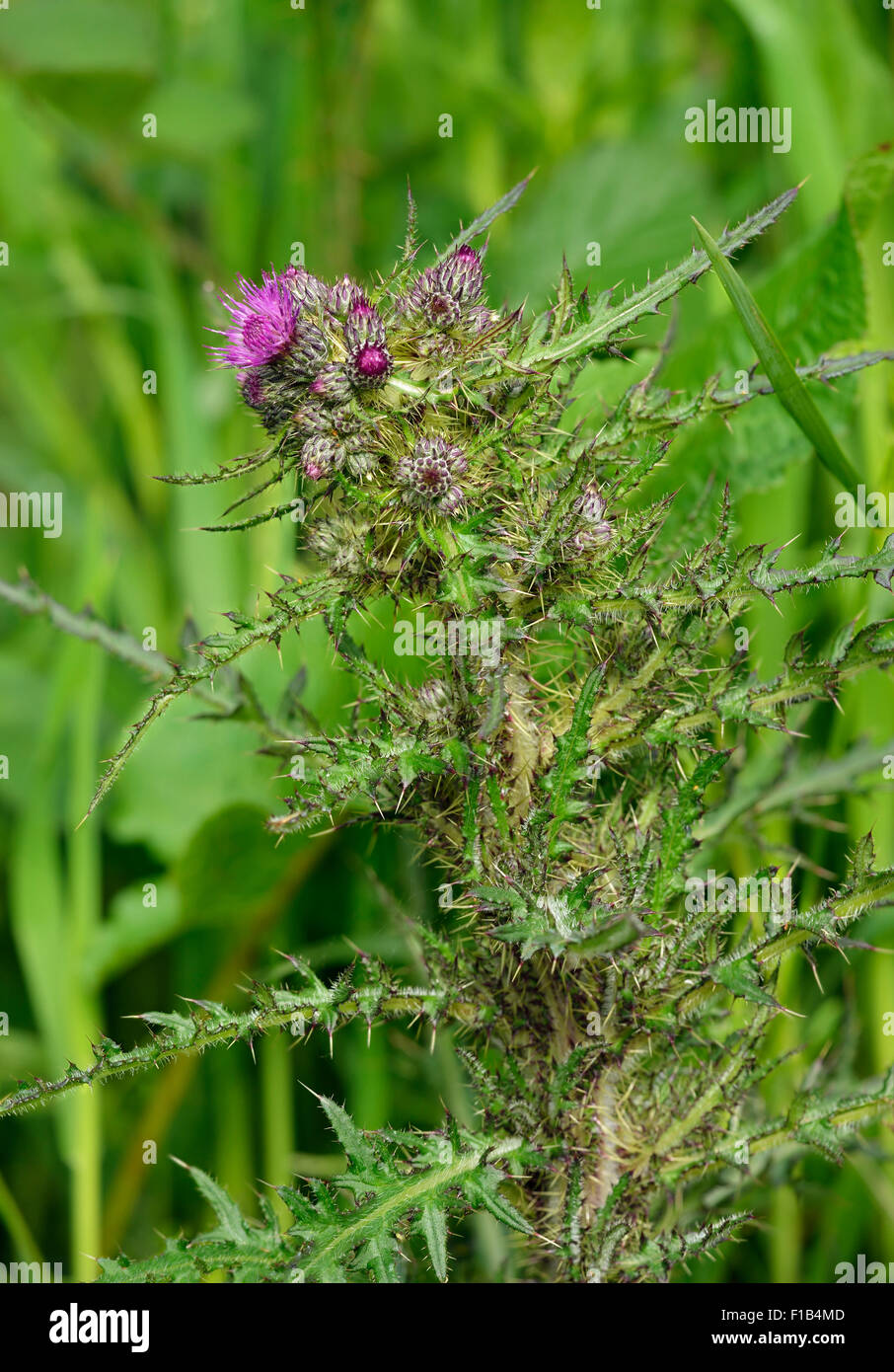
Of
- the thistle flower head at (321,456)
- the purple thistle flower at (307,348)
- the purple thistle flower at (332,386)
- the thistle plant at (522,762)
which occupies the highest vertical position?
the purple thistle flower at (307,348)

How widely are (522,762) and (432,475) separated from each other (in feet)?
1.32

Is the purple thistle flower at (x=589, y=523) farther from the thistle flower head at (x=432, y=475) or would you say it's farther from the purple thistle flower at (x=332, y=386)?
the purple thistle flower at (x=332, y=386)

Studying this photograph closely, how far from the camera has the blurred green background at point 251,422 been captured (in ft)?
7.45

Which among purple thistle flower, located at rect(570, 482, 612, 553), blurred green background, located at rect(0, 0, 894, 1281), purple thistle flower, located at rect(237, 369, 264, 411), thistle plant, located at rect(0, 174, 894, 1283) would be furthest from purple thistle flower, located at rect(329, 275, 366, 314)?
blurred green background, located at rect(0, 0, 894, 1281)

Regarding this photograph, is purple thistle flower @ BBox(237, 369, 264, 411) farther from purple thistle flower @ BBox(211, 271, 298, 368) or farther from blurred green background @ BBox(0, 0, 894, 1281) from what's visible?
blurred green background @ BBox(0, 0, 894, 1281)

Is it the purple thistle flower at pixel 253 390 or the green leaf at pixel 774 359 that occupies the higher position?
the green leaf at pixel 774 359

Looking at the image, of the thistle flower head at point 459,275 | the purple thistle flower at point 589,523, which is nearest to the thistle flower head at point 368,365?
the thistle flower head at point 459,275

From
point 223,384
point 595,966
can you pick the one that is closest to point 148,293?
point 223,384

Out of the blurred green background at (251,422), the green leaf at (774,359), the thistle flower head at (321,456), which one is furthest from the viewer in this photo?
the blurred green background at (251,422)

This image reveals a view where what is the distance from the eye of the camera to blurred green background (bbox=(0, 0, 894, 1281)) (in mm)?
2270

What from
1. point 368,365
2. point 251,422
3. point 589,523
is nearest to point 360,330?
point 368,365

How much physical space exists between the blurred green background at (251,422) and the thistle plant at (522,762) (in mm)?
283

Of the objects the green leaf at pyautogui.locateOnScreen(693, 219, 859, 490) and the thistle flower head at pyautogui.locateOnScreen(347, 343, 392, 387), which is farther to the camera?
the green leaf at pyautogui.locateOnScreen(693, 219, 859, 490)
